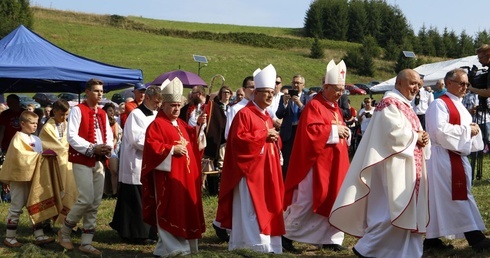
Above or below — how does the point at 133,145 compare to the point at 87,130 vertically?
below

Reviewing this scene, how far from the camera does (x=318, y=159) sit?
823cm

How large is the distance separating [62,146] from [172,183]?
2.47 meters

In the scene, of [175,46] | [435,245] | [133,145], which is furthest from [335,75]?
[175,46]

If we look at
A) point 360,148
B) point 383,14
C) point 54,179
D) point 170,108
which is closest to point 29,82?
point 54,179

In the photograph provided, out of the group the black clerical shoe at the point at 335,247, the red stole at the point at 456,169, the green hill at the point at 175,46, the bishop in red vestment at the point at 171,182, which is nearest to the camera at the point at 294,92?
the black clerical shoe at the point at 335,247

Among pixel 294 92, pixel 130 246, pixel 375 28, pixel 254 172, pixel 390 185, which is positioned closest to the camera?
pixel 390 185

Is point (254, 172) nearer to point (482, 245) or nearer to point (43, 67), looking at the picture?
point (482, 245)

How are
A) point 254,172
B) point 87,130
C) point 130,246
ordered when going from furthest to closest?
point 130,246
point 87,130
point 254,172

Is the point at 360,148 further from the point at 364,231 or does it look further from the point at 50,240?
the point at 50,240

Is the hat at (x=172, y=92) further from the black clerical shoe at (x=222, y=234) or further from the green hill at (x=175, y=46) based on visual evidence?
the green hill at (x=175, y=46)

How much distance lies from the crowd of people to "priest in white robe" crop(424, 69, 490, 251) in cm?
1

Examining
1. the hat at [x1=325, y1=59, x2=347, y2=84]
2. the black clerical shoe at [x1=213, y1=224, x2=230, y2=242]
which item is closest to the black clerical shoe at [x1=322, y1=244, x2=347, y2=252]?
the black clerical shoe at [x1=213, y1=224, x2=230, y2=242]

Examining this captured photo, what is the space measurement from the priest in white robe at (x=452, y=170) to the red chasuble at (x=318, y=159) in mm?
1086

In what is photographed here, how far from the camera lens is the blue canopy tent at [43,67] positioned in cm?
1155
